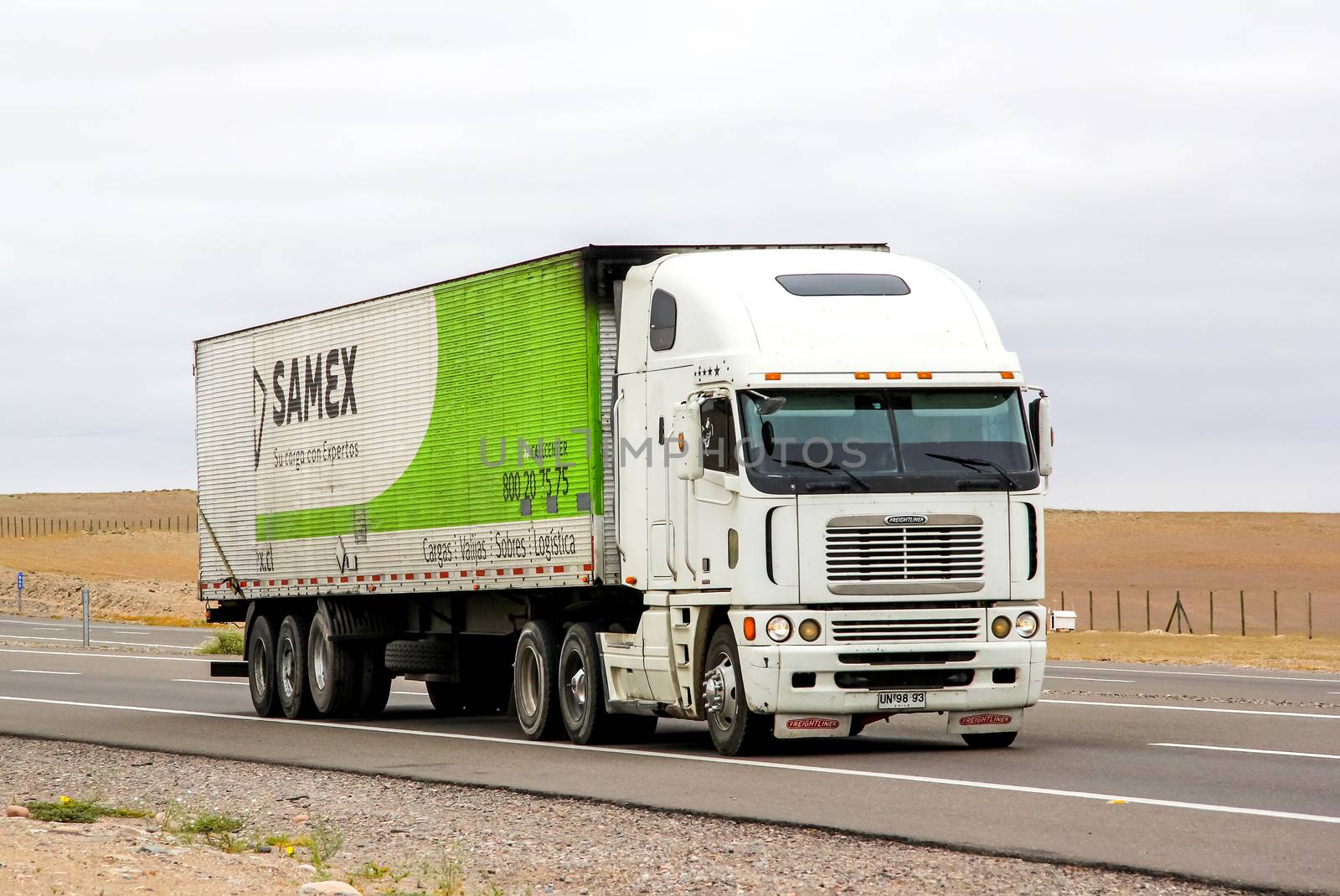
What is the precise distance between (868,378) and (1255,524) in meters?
103

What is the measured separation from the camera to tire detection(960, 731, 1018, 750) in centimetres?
1628

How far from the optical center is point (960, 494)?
15516 mm

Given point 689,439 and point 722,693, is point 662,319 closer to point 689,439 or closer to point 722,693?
point 689,439

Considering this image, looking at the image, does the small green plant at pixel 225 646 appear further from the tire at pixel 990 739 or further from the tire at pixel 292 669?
the tire at pixel 990 739

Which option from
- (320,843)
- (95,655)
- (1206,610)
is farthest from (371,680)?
(1206,610)

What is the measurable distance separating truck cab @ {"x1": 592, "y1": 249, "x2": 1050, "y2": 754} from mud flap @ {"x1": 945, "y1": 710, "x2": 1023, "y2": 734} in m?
0.02

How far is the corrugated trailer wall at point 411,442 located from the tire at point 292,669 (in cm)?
48

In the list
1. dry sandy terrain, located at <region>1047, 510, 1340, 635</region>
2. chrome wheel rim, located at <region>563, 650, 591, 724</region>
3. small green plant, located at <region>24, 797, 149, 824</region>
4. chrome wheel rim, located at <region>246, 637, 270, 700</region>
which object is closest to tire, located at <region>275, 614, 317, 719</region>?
chrome wheel rim, located at <region>246, 637, 270, 700</region>

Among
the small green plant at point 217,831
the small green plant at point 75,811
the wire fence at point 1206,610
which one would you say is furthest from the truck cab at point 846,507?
the wire fence at point 1206,610

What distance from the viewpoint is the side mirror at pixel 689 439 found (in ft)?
51.7

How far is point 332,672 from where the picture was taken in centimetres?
2230

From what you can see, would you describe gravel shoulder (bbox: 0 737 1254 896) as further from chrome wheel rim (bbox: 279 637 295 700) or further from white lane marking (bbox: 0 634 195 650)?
white lane marking (bbox: 0 634 195 650)

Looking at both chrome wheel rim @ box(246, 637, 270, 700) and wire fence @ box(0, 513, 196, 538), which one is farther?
wire fence @ box(0, 513, 196, 538)

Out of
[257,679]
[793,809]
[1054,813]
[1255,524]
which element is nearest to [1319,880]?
[1054,813]
